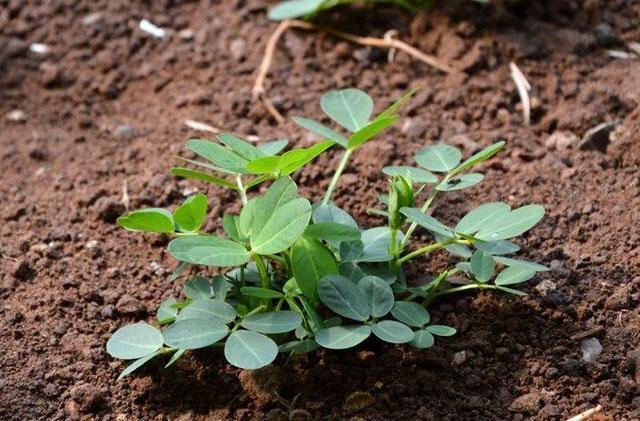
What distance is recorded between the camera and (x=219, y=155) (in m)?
1.63

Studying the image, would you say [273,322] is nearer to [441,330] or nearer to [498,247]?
[441,330]

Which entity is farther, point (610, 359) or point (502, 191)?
point (502, 191)

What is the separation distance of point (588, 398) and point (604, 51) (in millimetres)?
1191

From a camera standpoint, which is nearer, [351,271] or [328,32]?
[351,271]

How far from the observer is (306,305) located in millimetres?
1563

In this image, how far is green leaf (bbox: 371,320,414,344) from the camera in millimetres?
1519

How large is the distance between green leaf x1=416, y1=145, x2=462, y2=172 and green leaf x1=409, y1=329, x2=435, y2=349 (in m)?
0.34

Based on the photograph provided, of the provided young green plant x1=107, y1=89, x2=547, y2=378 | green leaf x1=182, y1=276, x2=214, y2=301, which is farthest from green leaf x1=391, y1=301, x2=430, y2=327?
green leaf x1=182, y1=276, x2=214, y2=301

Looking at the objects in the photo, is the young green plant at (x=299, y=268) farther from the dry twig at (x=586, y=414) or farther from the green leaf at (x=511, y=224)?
the dry twig at (x=586, y=414)

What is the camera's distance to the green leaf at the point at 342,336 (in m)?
1.52

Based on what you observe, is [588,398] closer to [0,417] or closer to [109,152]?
[0,417]

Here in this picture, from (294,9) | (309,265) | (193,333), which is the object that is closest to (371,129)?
(309,265)

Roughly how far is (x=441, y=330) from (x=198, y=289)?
1.45 feet

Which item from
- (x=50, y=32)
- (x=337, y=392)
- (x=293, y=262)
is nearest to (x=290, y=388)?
(x=337, y=392)
